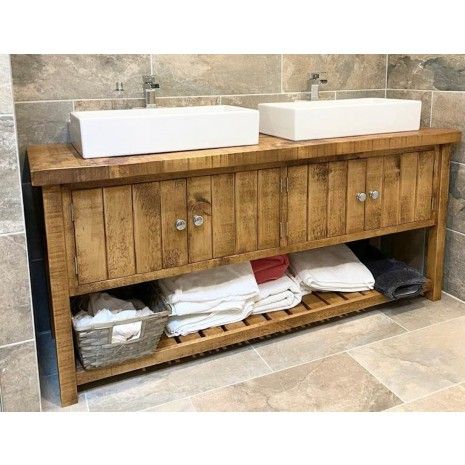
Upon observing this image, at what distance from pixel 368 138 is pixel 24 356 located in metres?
1.44

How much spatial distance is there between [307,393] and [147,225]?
0.78 metres

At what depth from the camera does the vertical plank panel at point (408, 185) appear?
7.27ft

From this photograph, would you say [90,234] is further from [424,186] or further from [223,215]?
[424,186]

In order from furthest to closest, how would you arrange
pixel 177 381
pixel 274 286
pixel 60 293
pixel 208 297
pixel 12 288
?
pixel 274 286 < pixel 208 297 < pixel 177 381 < pixel 60 293 < pixel 12 288

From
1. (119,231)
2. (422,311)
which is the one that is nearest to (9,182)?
(119,231)

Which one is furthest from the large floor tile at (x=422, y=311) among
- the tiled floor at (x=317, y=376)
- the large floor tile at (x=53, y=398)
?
the large floor tile at (x=53, y=398)

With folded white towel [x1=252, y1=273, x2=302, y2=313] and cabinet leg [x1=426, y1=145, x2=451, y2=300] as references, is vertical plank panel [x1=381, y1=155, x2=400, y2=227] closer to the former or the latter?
cabinet leg [x1=426, y1=145, x2=451, y2=300]

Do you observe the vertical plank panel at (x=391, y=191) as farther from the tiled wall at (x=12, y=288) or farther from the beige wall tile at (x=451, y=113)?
the tiled wall at (x=12, y=288)

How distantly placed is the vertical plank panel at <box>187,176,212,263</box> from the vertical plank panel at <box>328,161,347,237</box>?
1.66 ft

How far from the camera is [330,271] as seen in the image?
92.0 inches

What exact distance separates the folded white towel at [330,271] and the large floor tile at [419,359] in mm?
289

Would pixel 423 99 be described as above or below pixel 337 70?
below

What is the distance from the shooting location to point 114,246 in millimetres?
1750

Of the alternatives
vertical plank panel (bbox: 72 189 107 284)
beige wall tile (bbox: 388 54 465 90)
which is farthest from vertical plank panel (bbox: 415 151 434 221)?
vertical plank panel (bbox: 72 189 107 284)
